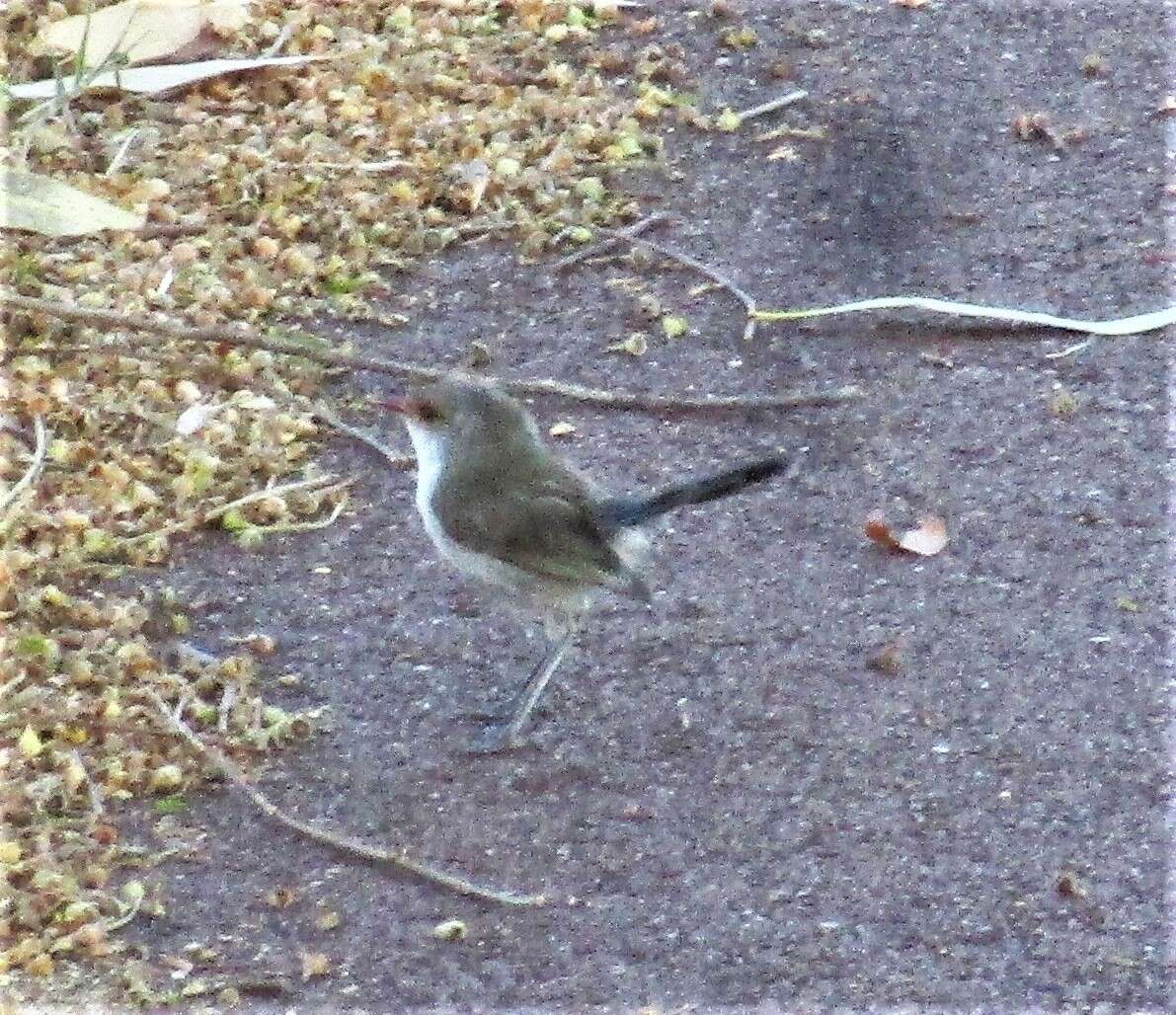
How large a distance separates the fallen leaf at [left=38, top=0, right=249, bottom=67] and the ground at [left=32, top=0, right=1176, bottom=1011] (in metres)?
1.25

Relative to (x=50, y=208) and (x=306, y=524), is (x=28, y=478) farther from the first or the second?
(x=50, y=208)

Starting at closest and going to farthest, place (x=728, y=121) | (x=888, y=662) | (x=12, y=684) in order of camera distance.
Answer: (x=12, y=684) < (x=888, y=662) < (x=728, y=121)

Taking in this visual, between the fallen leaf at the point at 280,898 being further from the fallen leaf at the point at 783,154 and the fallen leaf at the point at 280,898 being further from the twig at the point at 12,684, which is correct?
the fallen leaf at the point at 783,154

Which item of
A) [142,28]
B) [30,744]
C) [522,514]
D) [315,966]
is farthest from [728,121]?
[315,966]

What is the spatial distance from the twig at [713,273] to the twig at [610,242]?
15mm

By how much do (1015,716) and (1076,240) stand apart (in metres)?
1.98

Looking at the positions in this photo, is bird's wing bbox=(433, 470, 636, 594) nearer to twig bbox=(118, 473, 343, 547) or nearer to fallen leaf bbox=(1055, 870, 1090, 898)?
twig bbox=(118, 473, 343, 547)

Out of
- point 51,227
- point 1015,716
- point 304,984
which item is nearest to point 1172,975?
point 1015,716

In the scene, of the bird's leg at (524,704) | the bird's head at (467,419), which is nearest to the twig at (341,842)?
the bird's leg at (524,704)

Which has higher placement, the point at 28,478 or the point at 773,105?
the point at 28,478

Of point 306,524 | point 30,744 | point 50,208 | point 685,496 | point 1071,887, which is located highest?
point 50,208

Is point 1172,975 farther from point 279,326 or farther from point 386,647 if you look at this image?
point 279,326

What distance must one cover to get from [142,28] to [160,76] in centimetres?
16

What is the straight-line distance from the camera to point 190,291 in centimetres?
522
